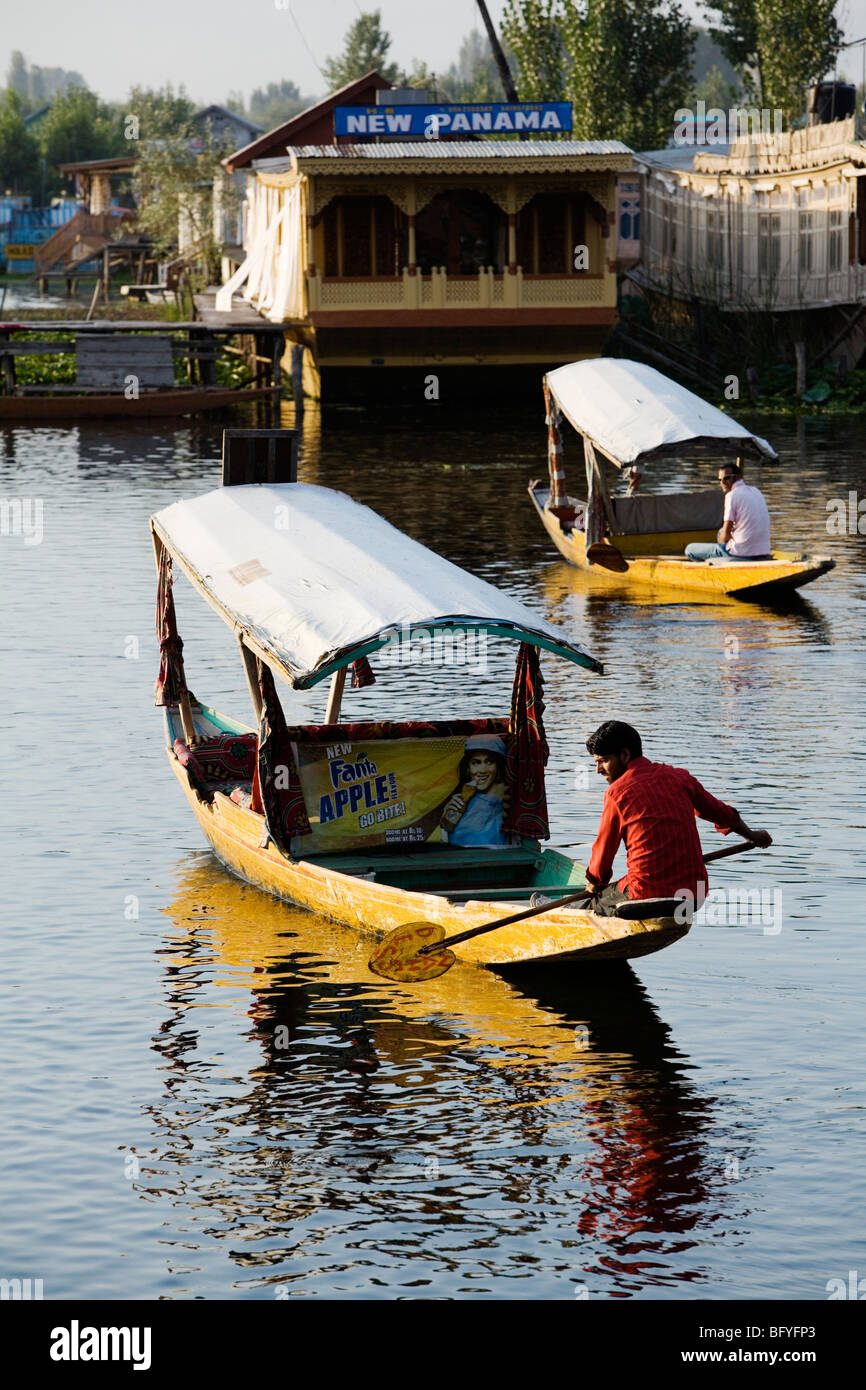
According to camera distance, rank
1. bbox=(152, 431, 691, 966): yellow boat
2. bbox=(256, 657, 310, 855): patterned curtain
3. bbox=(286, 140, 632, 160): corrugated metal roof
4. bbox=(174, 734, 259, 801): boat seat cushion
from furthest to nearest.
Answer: bbox=(286, 140, 632, 160): corrugated metal roof → bbox=(174, 734, 259, 801): boat seat cushion → bbox=(256, 657, 310, 855): patterned curtain → bbox=(152, 431, 691, 966): yellow boat

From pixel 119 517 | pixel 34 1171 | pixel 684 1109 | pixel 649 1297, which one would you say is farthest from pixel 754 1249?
pixel 119 517

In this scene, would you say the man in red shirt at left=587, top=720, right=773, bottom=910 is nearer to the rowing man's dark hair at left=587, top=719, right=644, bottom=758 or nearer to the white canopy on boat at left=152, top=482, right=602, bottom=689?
the rowing man's dark hair at left=587, top=719, right=644, bottom=758

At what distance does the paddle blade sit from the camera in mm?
11836

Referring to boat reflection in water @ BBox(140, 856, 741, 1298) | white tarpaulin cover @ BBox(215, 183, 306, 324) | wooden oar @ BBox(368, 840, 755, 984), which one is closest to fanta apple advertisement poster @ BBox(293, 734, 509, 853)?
boat reflection in water @ BBox(140, 856, 741, 1298)

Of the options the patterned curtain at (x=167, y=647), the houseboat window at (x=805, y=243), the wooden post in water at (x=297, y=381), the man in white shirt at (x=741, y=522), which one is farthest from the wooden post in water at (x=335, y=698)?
the houseboat window at (x=805, y=243)

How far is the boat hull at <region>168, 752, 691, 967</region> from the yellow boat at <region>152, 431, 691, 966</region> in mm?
16

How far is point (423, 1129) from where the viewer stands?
10.3 meters

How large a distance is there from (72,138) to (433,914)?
133934mm

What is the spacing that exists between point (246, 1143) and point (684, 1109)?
7.56 feet

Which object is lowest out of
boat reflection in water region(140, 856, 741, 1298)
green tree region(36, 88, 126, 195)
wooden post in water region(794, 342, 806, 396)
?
boat reflection in water region(140, 856, 741, 1298)

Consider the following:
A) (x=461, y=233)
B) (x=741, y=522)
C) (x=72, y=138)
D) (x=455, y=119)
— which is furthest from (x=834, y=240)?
(x=72, y=138)

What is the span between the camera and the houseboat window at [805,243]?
4966 cm

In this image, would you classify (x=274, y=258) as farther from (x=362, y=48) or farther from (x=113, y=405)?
(x=362, y=48)

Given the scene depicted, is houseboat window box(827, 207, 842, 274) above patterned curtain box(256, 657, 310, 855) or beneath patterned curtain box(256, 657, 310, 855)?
Answer: above
